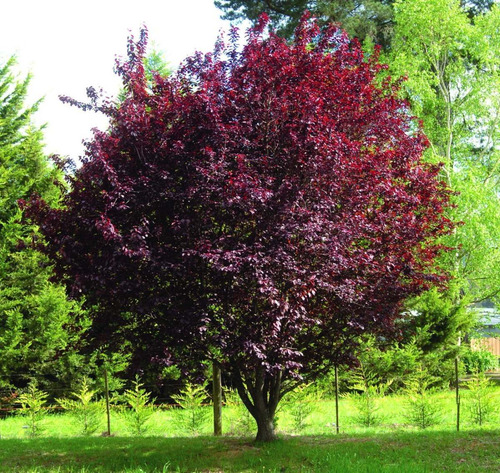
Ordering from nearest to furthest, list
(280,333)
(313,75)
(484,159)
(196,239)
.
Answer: (196,239), (280,333), (313,75), (484,159)

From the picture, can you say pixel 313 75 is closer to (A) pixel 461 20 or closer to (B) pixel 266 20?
(B) pixel 266 20

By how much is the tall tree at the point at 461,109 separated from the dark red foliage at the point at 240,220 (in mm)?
8530

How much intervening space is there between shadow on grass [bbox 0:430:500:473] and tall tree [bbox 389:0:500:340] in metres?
7.61

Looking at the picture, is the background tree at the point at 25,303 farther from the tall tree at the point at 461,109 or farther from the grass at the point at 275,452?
the tall tree at the point at 461,109

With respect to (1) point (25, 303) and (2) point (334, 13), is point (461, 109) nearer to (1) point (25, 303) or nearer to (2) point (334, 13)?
(2) point (334, 13)

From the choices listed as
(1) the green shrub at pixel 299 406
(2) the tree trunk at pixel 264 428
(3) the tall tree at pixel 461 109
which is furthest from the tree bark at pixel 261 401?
(3) the tall tree at pixel 461 109

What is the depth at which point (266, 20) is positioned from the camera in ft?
23.7

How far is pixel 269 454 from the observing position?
675 cm

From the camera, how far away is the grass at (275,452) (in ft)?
20.8

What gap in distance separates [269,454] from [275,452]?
98mm

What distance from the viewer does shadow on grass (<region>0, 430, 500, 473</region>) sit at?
249 inches

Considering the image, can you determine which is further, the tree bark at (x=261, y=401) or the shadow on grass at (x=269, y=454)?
the tree bark at (x=261, y=401)

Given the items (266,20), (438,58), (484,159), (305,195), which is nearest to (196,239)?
(305,195)

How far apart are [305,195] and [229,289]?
1395 millimetres
